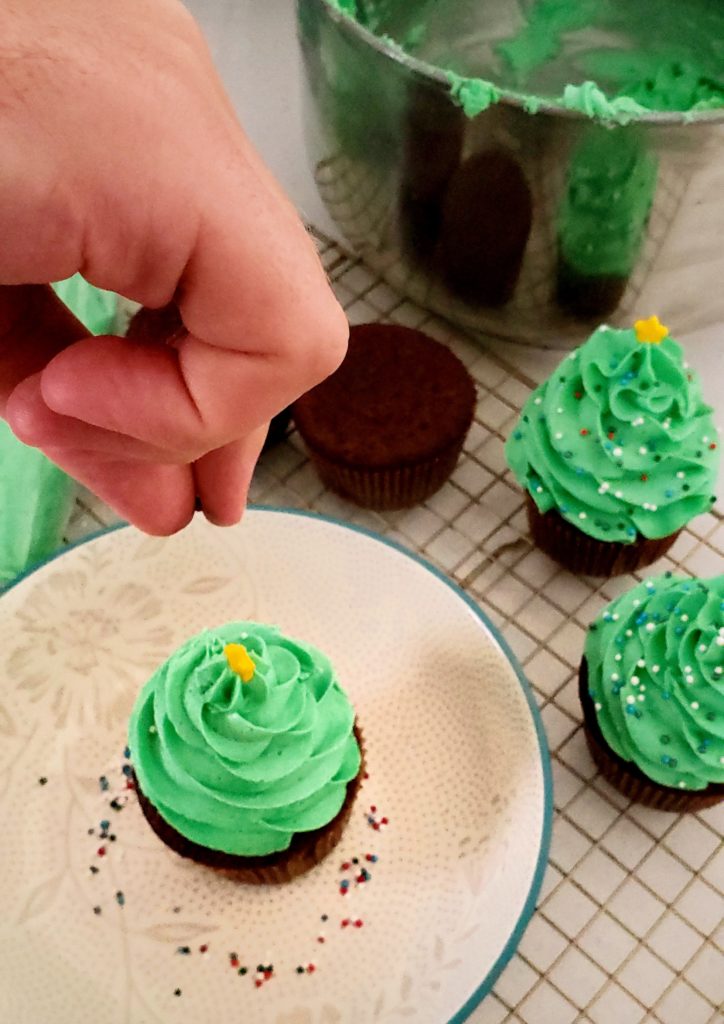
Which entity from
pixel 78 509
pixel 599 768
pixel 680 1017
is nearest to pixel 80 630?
pixel 78 509

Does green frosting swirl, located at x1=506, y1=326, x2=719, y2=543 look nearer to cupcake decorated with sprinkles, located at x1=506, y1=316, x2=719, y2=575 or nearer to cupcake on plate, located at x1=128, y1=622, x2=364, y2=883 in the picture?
cupcake decorated with sprinkles, located at x1=506, y1=316, x2=719, y2=575

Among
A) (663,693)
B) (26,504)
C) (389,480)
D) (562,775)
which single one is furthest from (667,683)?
(26,504)

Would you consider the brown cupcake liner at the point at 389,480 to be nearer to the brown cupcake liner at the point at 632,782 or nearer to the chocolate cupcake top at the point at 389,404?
the chocolate cupcake top at the point at 389,404

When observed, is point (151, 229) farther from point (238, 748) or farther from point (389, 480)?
point (389, 480)

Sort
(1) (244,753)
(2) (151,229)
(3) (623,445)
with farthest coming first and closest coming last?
(3) (623,445)
(1) (244,753)
(2) (151,229)

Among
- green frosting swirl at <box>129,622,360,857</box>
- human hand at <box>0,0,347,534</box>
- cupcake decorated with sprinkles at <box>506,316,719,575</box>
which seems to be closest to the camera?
human hand at <box>0,0,347,534</box>

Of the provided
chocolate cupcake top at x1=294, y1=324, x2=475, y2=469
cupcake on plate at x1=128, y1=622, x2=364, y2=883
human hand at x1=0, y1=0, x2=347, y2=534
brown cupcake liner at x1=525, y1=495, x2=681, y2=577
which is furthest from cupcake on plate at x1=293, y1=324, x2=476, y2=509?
Answer: human hand at x1=0, y1=0, x2=347, y2=534

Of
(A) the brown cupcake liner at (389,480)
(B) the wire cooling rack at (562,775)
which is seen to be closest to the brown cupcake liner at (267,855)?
(B) the wire cooling rack at (562,775)
